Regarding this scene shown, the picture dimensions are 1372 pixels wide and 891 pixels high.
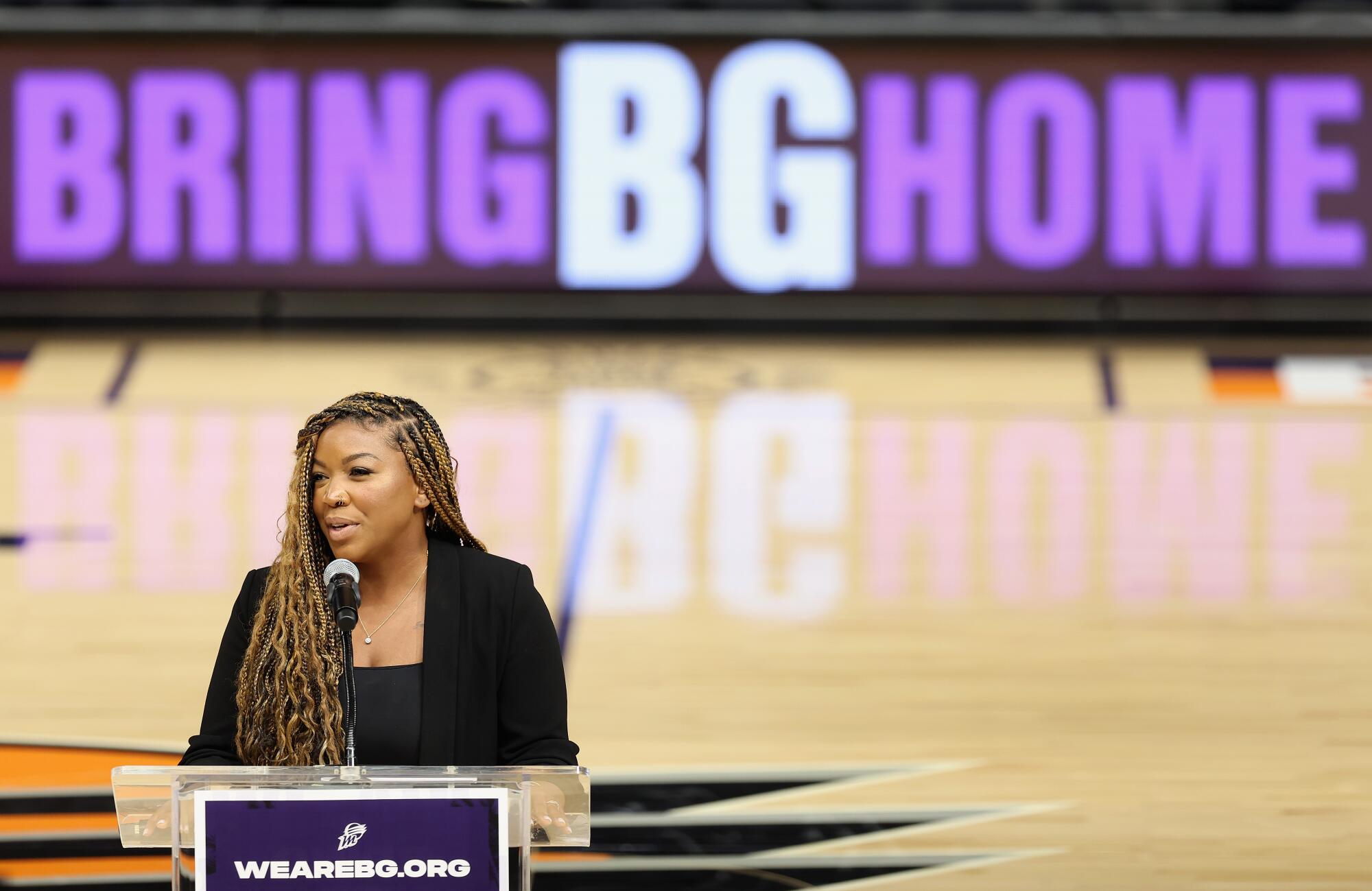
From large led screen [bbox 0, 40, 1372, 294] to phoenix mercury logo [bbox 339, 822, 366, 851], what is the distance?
716cm

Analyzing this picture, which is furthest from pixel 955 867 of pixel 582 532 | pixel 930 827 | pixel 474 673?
pixel 582 532

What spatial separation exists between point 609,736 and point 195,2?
18.7 feet

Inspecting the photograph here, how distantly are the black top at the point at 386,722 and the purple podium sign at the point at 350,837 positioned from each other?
320 millimetres

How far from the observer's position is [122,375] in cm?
838

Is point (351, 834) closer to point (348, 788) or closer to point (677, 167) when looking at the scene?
point (348, 788)

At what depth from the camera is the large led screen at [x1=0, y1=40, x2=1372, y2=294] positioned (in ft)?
29.1

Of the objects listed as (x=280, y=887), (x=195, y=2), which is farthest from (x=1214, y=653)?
(x=195, y=2)

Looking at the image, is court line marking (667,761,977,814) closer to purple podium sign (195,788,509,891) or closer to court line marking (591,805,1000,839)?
court line marking (591,805,1000,839)

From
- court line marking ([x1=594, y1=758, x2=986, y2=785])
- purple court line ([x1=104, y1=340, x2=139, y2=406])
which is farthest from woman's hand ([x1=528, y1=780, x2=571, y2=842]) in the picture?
purple court line ([x1=104, y1=340, x2=139, y2=406])

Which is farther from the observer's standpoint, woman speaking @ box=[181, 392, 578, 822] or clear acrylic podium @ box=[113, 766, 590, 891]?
woman speaking @ box=[181, 392, 578, 822]

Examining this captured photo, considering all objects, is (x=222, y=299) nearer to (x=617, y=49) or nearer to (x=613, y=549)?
(x=617, y=49)

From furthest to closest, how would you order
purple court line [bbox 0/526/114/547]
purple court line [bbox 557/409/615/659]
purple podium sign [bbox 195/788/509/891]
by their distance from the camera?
purple court line [bbox 0/526/114/547] → purple court line [bbox 557/409/615/659] → purple podium sign [bbox 195/788/509/891]

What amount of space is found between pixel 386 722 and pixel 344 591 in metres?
0.30

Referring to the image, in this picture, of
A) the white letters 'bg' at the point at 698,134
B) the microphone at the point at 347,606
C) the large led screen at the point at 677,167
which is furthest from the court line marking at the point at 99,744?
→ the white letters 'bg' at the point at 698,134
